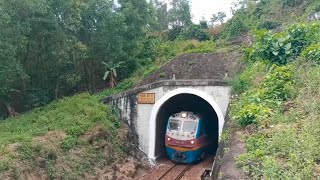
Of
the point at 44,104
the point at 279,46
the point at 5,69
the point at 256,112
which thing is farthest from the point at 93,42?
the point at 256,112

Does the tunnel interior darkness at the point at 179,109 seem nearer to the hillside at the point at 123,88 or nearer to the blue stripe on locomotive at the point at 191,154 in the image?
the blue stripe on locomotive at the point at 191,154

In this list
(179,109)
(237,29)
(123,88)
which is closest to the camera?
(179,109)

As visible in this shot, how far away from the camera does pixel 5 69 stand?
1290cm

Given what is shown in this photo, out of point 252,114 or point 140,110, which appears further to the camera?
point 140,110

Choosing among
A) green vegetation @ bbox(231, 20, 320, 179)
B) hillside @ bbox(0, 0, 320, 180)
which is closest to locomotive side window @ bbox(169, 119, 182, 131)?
hillside @ bbox(0, 0, 320, 180)

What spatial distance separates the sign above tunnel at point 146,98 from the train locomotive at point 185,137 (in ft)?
4.19

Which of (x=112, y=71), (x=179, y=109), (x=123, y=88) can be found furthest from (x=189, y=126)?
(x=112, y=71)

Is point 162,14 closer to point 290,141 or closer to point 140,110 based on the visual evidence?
point 140,110

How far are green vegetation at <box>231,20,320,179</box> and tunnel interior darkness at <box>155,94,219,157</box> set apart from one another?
214 inches

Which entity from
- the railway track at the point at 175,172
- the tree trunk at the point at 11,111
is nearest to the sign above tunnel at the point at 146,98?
the railway track at the point at 175,172

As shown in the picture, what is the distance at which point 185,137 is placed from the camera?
15102 mm

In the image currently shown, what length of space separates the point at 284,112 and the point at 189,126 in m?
8.27

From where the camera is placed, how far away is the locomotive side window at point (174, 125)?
15445 mm

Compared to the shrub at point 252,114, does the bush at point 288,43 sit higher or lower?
higher
